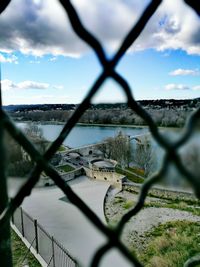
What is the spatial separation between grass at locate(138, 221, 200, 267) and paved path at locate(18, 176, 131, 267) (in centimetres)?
142

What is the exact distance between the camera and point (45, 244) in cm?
666

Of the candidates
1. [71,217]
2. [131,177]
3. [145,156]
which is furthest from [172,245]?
[131,177]

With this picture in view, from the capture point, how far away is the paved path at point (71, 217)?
22.3ft

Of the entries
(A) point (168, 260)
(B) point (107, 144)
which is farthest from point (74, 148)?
(A) point (168, 260)

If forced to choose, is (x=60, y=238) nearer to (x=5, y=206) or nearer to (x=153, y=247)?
(x=153, y=247)

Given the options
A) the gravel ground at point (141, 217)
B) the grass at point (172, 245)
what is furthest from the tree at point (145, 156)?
the grass at point (172, 245)

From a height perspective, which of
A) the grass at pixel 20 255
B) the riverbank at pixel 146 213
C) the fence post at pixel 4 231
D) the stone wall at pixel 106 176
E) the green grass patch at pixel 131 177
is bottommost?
the riverbank at pixel 146 213

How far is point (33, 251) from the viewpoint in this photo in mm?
6676

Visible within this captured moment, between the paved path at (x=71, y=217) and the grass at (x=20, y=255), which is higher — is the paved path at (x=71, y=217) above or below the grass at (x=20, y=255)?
below

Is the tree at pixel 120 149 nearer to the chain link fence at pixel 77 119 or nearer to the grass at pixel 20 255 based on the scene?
the grass at pixel 20 255

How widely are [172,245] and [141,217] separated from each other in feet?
10.7

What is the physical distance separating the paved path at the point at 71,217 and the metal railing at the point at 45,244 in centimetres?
27

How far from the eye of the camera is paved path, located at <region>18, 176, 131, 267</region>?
268 inches

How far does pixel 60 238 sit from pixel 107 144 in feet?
44.3
